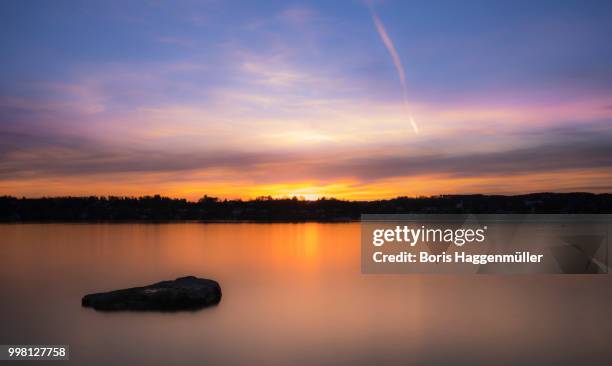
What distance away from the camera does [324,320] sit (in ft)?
60.9

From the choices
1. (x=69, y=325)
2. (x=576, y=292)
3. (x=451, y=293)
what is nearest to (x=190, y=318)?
(x=69, y=325)

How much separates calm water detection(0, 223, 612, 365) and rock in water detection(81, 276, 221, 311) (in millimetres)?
422

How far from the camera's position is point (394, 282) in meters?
28.3

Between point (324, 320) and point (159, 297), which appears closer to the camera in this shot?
point (159, 297)

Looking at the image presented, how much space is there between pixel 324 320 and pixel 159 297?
5647mm

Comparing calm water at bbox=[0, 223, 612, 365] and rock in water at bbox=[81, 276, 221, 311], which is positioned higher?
rock in water at bbox=[81, 276, 221, 311]

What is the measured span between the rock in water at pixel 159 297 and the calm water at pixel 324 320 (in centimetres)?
42

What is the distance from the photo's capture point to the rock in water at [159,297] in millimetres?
17359

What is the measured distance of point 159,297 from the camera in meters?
17.5

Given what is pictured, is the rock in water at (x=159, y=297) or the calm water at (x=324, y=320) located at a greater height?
the rock in water at (x=159, y=297)

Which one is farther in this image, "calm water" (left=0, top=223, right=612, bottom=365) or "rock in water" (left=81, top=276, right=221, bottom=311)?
"rock in water" (left=81, top=276, right=221, bottom=311)

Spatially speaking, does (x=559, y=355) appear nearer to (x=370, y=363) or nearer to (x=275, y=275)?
(x=370, y=363)

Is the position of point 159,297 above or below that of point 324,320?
above

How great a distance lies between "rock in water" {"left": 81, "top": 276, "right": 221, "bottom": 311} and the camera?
57.0 feet
